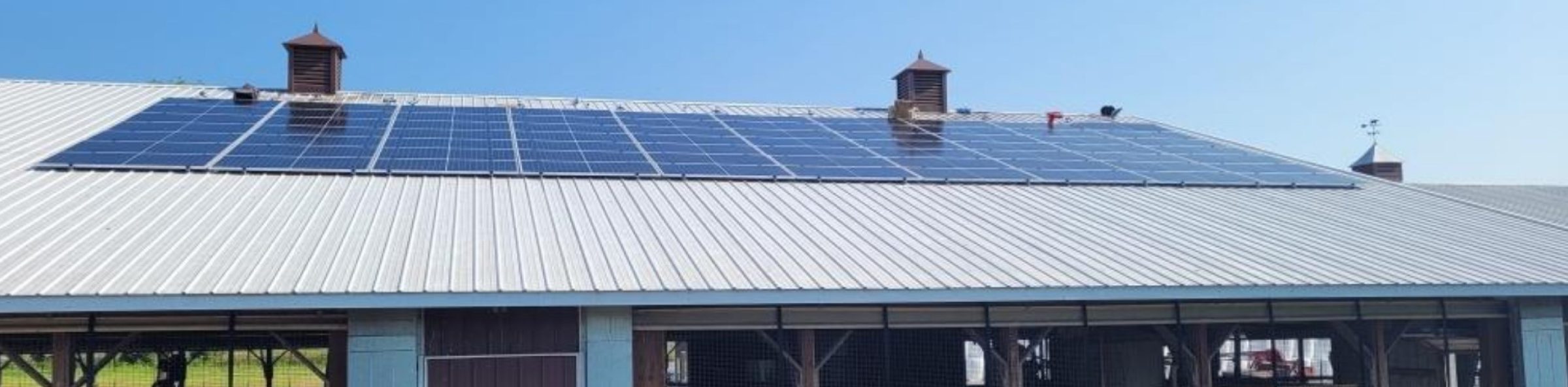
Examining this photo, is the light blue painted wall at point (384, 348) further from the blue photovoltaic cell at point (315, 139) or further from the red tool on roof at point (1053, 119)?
the red tool on roof at point (1053, 119)

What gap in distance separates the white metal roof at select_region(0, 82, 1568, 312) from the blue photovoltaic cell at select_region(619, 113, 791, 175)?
0.66m

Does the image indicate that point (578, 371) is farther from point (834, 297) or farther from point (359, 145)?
point (359, 145)

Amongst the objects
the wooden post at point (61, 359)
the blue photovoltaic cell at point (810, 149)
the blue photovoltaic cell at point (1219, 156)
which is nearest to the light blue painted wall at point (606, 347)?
the wooden post at point (61, 359)

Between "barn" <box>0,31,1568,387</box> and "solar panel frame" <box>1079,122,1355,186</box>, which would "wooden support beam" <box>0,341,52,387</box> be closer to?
"barn" <box>0,31,1568,387</box>

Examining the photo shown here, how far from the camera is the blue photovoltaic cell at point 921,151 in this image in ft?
57.8

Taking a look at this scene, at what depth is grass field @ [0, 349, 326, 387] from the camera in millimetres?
30125

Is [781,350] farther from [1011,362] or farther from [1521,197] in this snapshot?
[1521,197]

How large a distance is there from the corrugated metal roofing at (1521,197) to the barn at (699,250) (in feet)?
16.2

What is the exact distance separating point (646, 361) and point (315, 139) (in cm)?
652

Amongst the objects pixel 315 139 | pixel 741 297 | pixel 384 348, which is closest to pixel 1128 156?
pixel 741 297

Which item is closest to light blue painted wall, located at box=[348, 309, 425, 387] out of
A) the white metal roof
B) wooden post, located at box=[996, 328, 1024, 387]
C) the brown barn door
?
the brown barn door

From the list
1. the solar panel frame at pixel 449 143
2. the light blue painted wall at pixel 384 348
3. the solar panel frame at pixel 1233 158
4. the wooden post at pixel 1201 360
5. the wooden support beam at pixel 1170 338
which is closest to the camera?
the light blue painted wall at pixel 384 348

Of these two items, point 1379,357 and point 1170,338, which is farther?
point 1170,338

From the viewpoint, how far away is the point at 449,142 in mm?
17484
